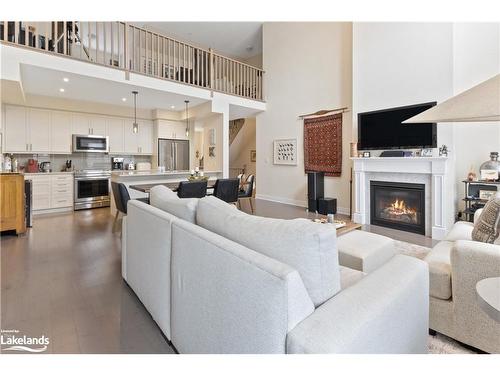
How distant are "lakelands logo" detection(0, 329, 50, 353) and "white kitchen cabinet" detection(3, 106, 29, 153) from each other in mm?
5369

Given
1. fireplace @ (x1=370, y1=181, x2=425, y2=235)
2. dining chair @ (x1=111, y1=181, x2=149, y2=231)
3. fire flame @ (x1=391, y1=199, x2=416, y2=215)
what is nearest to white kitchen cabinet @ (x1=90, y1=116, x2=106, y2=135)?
dining chair @ (x1=111, y1=181, x2=149, y2=231)

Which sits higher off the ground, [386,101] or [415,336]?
[386,101]

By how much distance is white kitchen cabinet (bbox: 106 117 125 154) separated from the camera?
22.6 ft

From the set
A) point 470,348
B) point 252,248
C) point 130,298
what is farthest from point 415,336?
point 130,298

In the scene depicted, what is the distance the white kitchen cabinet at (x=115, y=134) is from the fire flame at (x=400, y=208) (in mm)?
6503

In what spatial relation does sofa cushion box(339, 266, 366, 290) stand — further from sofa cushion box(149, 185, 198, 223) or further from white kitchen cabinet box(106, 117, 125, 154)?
white kitchen cabinet box(106, 117, 125, 154)

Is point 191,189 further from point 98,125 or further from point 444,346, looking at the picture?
point 98,125

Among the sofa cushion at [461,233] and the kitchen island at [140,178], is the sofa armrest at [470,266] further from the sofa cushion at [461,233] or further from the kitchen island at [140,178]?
the kitchen island at [140,178]

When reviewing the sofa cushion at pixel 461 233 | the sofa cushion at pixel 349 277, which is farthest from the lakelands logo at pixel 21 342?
the sofa cushion at pixel 461 233

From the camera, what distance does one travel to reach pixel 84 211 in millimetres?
6098

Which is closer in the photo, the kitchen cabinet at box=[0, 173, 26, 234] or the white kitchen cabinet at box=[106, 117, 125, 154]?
the kitchen cabinet at box=[0, 173, 26, 234]

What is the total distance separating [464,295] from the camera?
60.6 inches

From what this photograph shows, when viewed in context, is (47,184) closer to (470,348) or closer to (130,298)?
(130,298)
